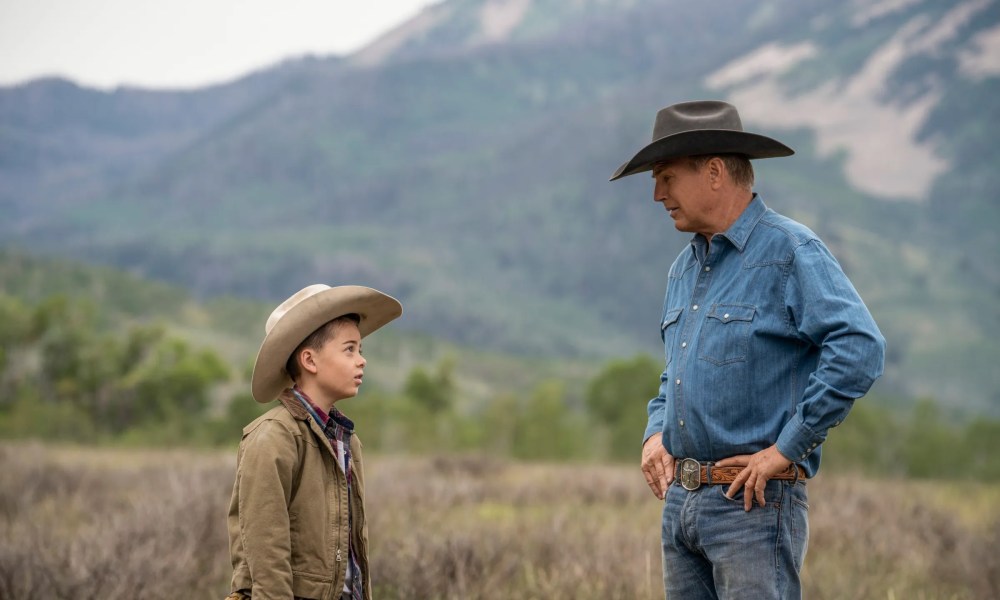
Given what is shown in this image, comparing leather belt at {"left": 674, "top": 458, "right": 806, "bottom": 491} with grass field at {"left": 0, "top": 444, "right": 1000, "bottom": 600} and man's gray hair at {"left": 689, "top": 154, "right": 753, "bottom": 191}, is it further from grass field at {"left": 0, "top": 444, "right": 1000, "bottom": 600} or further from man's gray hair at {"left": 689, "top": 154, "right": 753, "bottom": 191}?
grass field at {"left": 0, "top": 444, "right": 1000, "bottom": 600}

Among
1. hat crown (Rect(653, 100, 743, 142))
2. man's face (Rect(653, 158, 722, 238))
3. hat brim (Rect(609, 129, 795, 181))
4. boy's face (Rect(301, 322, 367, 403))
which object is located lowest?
boy's face (Rect(301, 322, 367, 403))

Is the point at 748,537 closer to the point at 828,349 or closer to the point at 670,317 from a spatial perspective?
the point at 828,349

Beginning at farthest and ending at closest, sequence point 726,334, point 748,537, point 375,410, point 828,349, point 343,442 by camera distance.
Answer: point 375,410 < point 343,442 < point 726,334 < point 748,537 < point 828,349

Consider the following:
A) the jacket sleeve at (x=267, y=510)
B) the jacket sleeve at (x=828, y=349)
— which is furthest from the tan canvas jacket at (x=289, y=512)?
the jacket sleeve at (x=828, y=349)

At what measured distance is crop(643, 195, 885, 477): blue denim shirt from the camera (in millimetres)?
3283

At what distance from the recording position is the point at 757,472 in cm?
337

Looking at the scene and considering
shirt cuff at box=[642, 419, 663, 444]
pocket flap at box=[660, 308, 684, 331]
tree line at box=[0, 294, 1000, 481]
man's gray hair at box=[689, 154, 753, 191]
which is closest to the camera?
man's gray hair at box=[689, 154, 753, 191]

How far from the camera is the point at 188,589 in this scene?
6.33 m

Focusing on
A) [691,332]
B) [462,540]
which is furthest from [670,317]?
[462,540]

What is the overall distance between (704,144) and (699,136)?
3 centimetres

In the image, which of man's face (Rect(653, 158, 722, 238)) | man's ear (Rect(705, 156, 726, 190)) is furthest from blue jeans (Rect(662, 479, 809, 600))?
man's ear (Rect(705, 156, 726, 190))

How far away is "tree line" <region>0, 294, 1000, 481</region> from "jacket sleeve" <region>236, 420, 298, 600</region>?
78.3ft

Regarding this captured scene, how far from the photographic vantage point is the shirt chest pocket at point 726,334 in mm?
3490

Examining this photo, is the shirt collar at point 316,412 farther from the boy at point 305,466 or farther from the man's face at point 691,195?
the man's face at point 691,195
